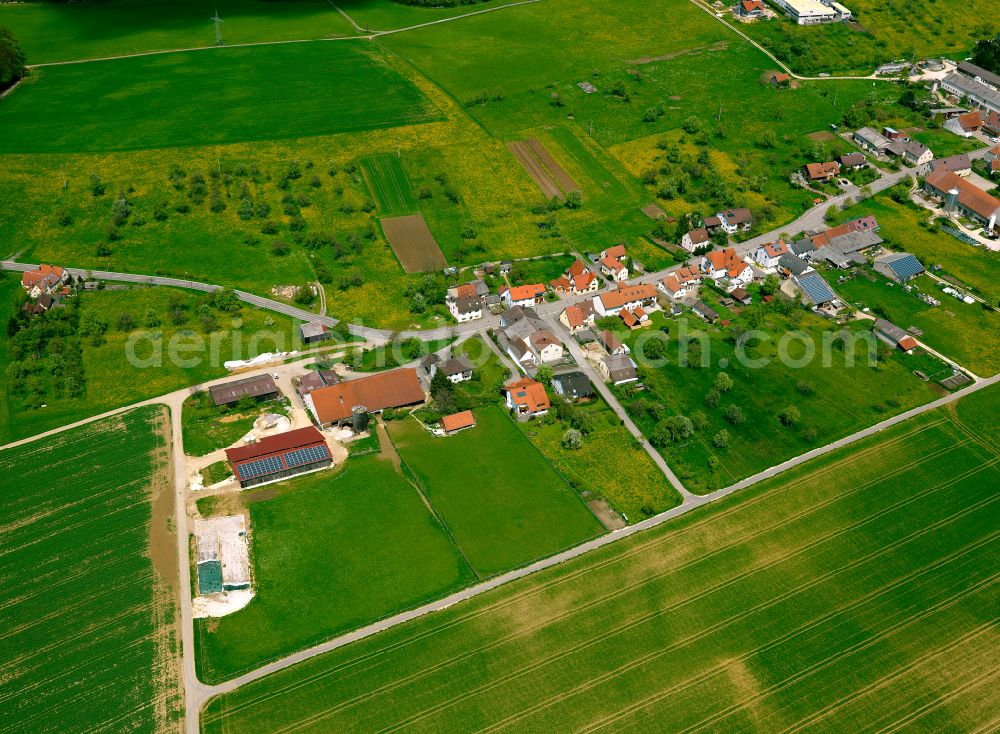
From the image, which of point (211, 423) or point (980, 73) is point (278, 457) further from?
point (980, 73)

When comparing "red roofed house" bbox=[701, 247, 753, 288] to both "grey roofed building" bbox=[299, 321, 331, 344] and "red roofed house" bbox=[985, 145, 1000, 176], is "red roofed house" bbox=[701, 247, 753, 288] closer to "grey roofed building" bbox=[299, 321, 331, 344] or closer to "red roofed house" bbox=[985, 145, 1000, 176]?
"grey roofed building" bbox=[299, 321, 331, 344]

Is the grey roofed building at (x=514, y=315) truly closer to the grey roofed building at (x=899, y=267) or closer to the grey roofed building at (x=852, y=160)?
the grey roofed building at (x=899, y=267)

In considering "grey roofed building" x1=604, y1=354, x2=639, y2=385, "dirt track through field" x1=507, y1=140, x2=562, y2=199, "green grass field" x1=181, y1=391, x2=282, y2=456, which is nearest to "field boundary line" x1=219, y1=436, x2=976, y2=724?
"grey roofed building" x1=604, y1=354, x2=639, y2=385

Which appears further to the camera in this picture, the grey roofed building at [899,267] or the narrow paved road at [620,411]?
the grey roofed building at [899,267]

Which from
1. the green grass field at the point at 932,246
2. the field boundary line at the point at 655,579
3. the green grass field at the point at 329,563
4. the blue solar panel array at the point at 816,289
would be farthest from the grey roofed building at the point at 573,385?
the green grass field at the point at 932,246

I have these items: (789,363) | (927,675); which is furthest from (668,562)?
(789,363)

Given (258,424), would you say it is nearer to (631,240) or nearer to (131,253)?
(131,253)
